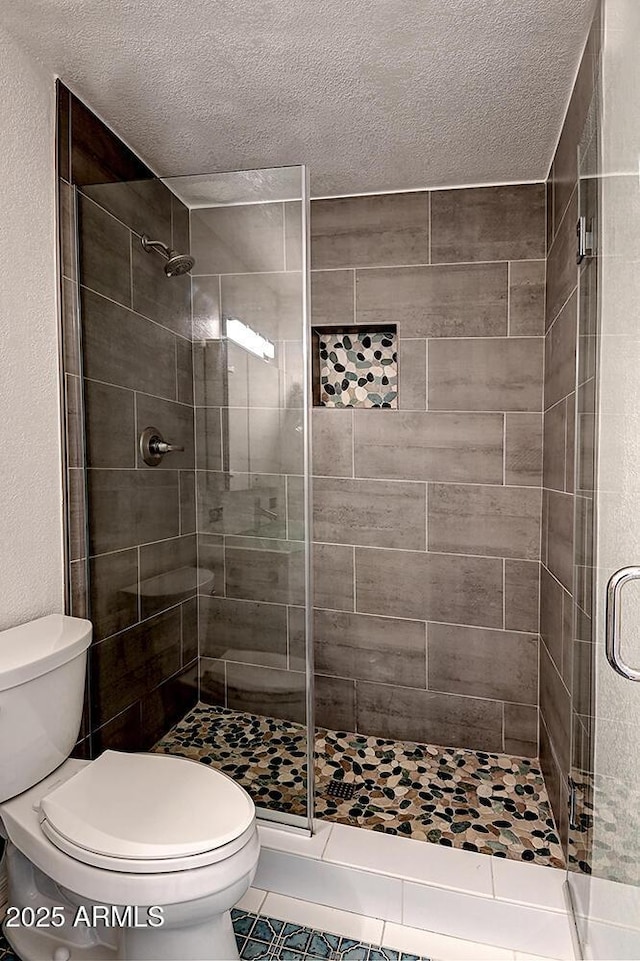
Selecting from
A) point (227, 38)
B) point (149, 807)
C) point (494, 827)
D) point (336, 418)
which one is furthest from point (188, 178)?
point (494, 827)

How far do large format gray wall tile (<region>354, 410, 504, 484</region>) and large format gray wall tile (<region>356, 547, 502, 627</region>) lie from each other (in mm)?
340

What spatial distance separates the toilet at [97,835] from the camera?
4.06 ft

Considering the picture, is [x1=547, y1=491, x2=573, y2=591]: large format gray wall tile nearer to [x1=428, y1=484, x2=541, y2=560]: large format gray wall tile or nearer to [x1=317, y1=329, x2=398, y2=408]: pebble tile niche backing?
[x1=428, y1=484, x2=541, y2=560]: large format gray wall tile

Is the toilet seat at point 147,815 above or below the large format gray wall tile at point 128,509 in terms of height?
below

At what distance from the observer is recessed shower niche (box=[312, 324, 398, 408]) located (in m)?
2.58

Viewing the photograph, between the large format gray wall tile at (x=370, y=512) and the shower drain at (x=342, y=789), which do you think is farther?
the large format gray wall tile at (x=370, y=512)

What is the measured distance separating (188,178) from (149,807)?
66.1 inches

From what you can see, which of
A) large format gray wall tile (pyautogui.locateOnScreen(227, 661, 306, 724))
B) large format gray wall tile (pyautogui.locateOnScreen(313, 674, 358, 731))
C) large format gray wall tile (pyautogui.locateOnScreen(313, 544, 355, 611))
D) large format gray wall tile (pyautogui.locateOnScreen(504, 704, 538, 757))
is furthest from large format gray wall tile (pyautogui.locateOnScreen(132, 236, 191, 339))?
large format gray wall tile (pyautogui.locateOnScreen(504, 704, 538, 757))

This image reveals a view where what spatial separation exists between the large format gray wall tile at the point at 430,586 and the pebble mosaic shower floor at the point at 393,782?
56cm

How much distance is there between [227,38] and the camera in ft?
5.19

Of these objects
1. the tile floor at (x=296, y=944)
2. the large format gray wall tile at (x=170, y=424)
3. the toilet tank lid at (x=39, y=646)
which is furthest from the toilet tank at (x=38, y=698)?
the tile floor at (x=296, y=944)

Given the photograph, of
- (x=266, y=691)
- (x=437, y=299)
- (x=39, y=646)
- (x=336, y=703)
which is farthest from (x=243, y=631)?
(x=437, y=299)

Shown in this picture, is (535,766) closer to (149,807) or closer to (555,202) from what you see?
(149,807)

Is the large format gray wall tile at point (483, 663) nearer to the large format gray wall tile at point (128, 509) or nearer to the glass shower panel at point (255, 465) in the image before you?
the glass shower panel at point (255, 465)
